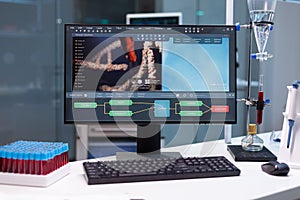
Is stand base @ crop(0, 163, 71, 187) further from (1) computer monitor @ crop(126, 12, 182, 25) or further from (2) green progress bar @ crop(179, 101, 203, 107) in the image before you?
(1) computer monitor @ crop(126, 12, 182, 25)

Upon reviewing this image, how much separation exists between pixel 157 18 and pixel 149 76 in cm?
168

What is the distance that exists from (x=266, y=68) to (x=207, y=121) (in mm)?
817

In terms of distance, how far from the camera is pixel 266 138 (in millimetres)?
1680

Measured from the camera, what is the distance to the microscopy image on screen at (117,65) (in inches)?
49.9

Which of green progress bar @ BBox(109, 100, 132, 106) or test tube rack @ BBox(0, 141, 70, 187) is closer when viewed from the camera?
test tube rack @ BBox(0, 141, 70, 187)

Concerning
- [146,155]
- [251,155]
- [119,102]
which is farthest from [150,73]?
[251,155]

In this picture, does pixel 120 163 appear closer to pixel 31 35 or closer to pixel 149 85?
pixel 149 85

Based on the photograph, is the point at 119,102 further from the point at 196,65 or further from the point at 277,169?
the point at 277,169

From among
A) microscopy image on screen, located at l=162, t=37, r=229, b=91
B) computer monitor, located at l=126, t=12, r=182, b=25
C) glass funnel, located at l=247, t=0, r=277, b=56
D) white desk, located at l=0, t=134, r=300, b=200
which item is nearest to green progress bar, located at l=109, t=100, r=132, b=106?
microscopy image on screen, located at l=162, t=37, r=229, b=91

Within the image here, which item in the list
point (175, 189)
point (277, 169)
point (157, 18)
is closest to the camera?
point (175, 189)

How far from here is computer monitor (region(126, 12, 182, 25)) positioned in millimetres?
2838

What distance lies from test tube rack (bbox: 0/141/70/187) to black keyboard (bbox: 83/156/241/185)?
94 millimetres

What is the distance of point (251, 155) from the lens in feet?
4.24

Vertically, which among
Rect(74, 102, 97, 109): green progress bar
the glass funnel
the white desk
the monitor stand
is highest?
the glass funnel
